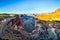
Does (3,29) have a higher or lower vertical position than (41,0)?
lower

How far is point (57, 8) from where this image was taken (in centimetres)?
238

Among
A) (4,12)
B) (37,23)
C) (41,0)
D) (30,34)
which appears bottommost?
(30,34)

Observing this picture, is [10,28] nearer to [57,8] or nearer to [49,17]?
[49,17]

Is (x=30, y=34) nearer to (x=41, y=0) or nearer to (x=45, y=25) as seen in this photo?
(x=45, y=25)

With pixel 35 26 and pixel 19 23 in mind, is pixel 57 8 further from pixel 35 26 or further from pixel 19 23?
pixel 19 23

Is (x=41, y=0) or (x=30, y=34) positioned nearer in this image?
(x=30, y=34)

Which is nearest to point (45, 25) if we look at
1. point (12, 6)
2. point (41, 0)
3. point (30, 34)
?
point (30, 34)

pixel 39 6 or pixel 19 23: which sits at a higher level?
pixel 39 6

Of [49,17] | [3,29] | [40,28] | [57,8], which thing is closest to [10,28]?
[3,29]

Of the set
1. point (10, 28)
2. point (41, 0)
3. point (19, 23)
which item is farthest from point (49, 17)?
point (10, 28)

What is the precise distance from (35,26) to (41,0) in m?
0.46

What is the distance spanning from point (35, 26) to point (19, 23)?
0.86 ft

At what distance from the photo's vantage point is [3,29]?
7.40 ft

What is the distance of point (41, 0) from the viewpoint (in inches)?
94.3
